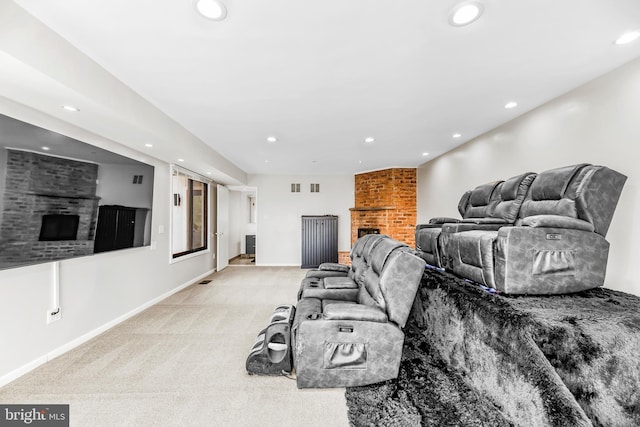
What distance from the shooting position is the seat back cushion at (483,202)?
274 cm

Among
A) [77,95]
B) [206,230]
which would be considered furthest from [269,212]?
[77,95]

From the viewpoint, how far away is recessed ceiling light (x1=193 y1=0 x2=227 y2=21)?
55.7 inches

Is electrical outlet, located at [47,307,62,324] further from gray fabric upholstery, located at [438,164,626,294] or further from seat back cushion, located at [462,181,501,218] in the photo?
seat back cushion, located at [462,181,501,218]

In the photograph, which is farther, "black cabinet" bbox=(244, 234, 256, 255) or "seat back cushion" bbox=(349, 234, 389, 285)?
"black cabinet" bbox=(244, 234, 256, 255)

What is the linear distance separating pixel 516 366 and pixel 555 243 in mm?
850

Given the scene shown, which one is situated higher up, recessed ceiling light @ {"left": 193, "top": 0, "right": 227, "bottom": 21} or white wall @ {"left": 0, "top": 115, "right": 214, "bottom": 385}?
recessed ceiling light @ {"left": 193, "top": 0, "right": 227, "bottom": 21}

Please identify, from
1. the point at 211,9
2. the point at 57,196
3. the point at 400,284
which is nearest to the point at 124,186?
the point at 57,196

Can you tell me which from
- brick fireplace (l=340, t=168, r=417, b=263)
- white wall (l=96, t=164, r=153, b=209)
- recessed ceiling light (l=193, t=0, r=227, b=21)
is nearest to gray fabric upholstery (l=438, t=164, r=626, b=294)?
recessed ceiling light (l=193, t=0, r=227, b=21)

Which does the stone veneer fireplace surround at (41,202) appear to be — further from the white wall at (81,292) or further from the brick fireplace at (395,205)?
the brick fireplace at (395,205)

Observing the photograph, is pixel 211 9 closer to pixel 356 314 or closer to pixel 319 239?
pixel 356 314

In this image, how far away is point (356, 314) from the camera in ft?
6.17

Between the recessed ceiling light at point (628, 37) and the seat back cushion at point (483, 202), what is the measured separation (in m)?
1.35

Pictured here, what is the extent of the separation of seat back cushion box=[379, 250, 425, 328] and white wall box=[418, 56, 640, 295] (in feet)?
5.42

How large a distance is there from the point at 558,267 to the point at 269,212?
240 inches
